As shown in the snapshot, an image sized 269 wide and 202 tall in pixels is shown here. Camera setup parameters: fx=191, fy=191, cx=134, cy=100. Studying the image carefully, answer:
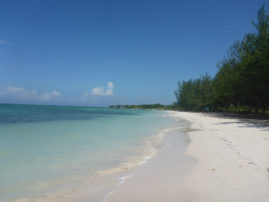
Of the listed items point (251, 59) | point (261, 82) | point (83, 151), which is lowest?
point (83, 151)

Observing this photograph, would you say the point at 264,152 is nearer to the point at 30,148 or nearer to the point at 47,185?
the point at 47,185

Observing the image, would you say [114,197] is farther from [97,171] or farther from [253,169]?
[253,169]

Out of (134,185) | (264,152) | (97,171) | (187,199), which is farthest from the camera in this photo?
(264,152)

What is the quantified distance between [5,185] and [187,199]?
3.93m

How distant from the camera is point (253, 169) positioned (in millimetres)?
4711

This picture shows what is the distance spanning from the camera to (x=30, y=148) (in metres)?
8.20

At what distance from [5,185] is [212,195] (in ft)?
14.3

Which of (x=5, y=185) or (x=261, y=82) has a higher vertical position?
(x=261, y=82)

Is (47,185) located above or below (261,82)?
below

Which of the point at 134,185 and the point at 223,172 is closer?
the point at 134,185

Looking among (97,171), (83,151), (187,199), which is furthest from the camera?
(83,151)

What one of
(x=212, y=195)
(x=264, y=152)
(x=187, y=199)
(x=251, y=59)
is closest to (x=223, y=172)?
(x=212, y=195)

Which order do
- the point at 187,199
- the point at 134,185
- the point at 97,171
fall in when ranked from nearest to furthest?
the point at 187,199
the point at 134,185
the point at 97,171

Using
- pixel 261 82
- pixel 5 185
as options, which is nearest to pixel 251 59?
pixel 261 82
